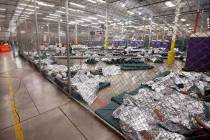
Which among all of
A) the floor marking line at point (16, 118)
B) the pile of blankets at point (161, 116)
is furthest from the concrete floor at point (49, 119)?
the pile of blankets at point (161, 116)

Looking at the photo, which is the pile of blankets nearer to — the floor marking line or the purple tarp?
the floor marking line

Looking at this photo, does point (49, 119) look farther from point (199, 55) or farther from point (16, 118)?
point (199, 55)

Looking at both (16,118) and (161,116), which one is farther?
(16,118)

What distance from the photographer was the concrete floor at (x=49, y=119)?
2.01 meters

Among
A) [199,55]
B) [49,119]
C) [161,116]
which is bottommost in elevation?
[49,119]

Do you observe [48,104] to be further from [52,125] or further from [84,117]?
[84,117]

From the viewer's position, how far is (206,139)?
5.35 feet

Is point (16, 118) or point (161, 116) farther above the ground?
point (161, 116)

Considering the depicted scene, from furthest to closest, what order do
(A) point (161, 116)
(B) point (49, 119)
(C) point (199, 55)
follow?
(C) point (199, 55), (B) point (49, 119), (A) point (161, 116)

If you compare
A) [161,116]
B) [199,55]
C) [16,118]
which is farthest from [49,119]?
[199,55]

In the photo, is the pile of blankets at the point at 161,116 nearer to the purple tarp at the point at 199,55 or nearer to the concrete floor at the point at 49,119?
the concrete floor at the point at 49,119

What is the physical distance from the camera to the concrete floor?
201 cm

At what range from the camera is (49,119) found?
2.42 meters

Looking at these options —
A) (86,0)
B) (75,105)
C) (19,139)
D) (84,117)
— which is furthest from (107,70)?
(86,0)
